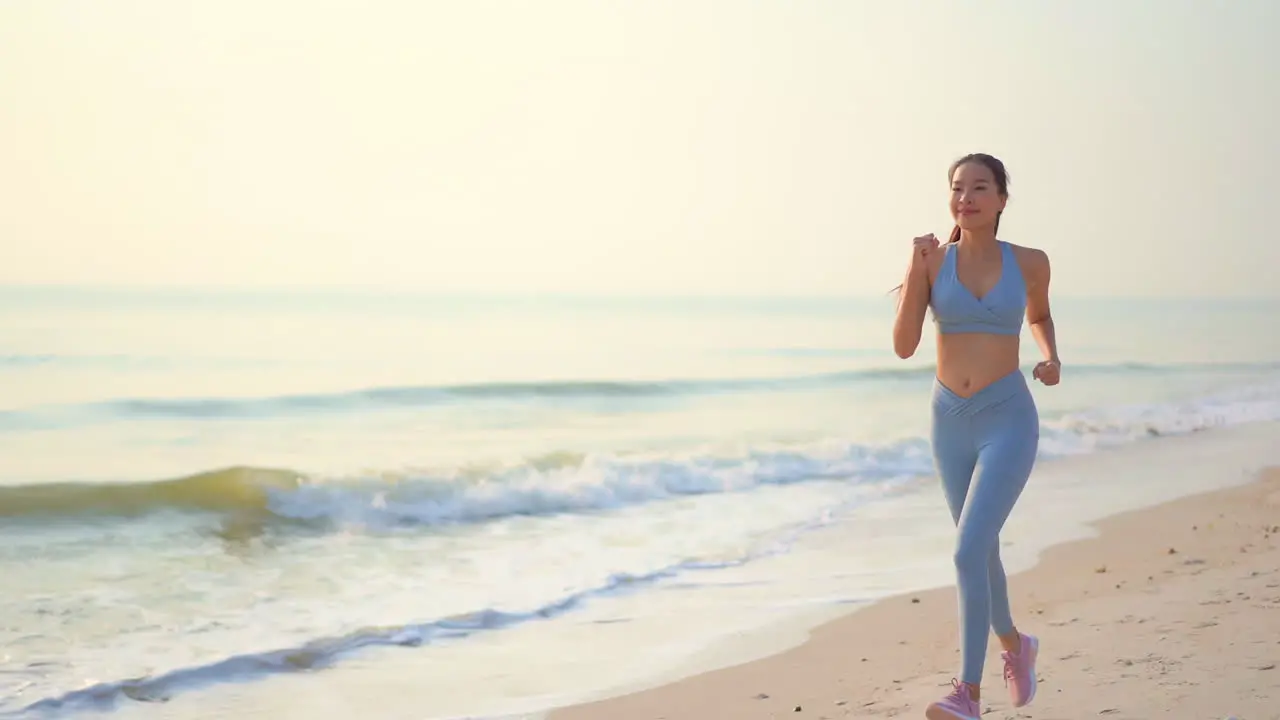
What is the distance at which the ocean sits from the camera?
252 inches

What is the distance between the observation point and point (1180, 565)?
296 inches

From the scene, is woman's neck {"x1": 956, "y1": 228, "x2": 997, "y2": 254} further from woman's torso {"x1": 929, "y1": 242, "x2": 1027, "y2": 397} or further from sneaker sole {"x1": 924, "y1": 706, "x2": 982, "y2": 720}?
sneaker sole {"x1": 924, "y1": 706, "x2": 982, "y2": 720}

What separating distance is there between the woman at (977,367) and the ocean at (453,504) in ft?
7.32

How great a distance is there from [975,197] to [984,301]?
32cm

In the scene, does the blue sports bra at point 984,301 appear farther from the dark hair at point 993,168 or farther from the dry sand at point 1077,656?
the dry sand at point 1077,656

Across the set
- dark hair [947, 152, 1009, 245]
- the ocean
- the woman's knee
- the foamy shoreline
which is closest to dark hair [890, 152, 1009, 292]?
dark hair [947, 152, 1009, 245]

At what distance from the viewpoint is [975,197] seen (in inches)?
159

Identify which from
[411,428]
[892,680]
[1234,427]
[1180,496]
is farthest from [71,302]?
[892,680]

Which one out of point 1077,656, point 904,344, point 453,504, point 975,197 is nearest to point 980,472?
point 904,344

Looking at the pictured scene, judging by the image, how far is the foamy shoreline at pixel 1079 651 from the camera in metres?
4.70

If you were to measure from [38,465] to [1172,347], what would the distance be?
33.1 m

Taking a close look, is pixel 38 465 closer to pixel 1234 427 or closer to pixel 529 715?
pixel 529 715

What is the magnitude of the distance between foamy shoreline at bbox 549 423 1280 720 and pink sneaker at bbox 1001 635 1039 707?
0.97 feet

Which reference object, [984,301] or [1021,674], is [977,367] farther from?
[1021,674]
